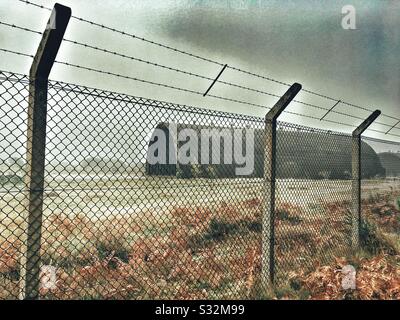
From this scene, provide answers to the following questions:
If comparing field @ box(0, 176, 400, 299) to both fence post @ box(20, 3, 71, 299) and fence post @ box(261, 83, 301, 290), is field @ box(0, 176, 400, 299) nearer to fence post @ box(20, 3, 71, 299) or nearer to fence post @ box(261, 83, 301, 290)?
fence post @ box(261, 83, 301, 290)

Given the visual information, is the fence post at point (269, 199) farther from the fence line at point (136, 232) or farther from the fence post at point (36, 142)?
the fence post at point (36, 142)

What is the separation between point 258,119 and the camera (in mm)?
4164

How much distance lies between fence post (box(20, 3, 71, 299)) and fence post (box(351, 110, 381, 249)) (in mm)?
5364

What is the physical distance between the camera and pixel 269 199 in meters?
4.27

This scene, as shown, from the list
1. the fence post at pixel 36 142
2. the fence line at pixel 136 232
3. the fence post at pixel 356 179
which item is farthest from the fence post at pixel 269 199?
the fence post at pixel 36 142

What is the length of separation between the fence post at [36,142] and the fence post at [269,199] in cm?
271

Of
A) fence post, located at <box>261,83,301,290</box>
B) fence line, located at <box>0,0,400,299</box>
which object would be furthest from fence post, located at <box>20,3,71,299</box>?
fence post, located at <box>261,83,301,290</box>

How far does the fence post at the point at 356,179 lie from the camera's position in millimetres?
6051

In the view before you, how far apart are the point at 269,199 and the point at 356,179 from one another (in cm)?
272

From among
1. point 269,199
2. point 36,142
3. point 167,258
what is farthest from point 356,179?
point 36,142

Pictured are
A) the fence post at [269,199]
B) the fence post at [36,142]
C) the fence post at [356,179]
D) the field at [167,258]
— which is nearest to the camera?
the fence post at [36,142]

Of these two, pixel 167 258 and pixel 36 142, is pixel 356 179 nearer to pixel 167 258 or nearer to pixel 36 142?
pixel 167 258

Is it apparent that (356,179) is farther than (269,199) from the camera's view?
Yes
